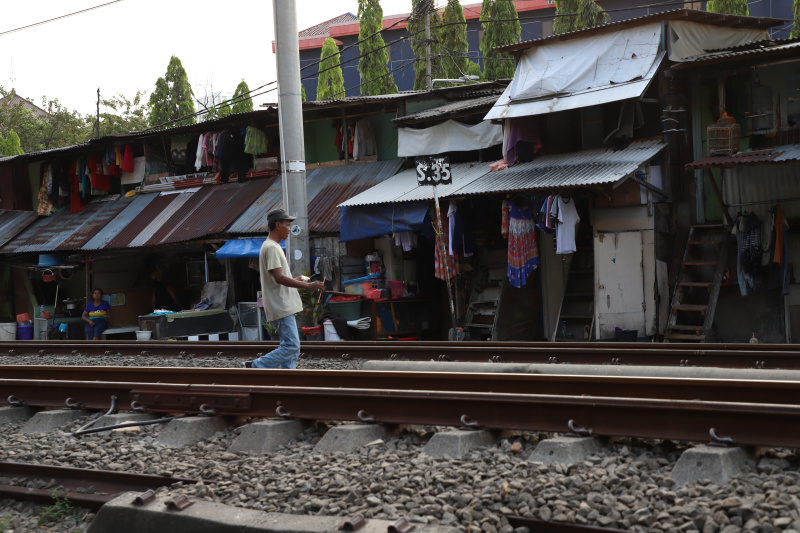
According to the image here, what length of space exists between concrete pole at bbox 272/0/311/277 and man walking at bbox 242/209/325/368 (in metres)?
5.95

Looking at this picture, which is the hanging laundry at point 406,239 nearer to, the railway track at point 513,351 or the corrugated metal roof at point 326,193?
the corrugated metal roof at point 326,193

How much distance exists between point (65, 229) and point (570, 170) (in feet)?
53.7

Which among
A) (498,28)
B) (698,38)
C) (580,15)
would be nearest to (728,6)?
(580,15)

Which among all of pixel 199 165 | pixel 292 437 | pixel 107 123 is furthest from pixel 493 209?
pixel 107 123

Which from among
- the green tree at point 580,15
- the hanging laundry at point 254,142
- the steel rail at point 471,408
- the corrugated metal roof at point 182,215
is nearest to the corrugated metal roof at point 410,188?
the corrugated metal roof at point 182,215

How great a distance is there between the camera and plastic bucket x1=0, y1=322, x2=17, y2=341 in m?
23.0

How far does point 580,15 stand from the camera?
26.8 metres

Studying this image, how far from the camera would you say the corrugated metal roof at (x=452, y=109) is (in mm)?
17188

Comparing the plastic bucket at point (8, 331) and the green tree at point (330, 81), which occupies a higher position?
the green tree at point (330, 81)

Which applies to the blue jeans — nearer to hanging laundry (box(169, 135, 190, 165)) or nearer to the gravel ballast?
the gravel ballast

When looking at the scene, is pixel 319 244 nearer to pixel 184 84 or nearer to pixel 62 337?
pixel 62 337

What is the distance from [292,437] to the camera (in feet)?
19.3

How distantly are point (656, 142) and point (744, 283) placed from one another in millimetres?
3091

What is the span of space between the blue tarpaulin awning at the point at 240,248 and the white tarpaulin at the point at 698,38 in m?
9.75
